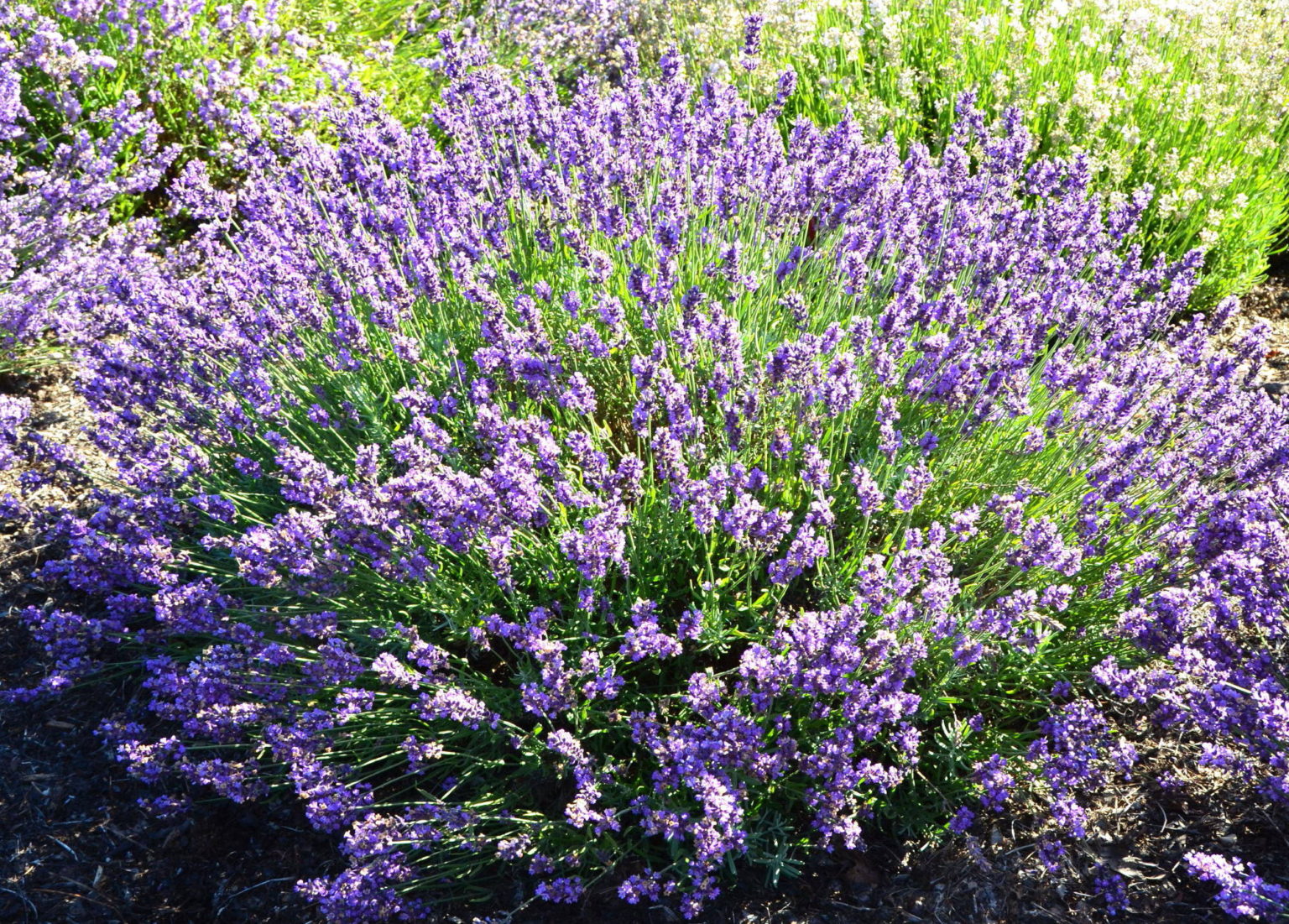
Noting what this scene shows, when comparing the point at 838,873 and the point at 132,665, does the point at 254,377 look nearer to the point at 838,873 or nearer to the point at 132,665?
the point at 132,665

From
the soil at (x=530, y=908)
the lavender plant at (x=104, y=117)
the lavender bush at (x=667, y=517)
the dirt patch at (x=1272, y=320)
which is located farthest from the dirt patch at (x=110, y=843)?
the dirt patch at (x=1272, y=320)

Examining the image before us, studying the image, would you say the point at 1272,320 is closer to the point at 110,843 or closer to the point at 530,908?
the point at 530,908

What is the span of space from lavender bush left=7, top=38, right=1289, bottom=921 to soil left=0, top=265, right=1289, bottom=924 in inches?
4.5

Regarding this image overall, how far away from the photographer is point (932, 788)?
102 inches

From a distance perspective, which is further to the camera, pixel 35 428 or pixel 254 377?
pixel 35 428

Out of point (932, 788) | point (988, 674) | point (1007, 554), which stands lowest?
point (932, 788)

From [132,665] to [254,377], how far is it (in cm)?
114

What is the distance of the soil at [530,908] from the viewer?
8.49 feet

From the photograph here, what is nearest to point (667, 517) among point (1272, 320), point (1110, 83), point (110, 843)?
point (110, 843)

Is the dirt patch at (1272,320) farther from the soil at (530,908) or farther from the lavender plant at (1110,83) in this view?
the soil at (530,908)

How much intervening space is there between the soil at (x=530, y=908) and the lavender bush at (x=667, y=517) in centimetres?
11

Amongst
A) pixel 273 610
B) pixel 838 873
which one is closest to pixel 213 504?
pixel 273 610

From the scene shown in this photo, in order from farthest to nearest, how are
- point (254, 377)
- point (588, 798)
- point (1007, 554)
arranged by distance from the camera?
point (254, 377), point (1007, 554), point (588, 798)

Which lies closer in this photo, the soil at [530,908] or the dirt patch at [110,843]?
the soil at [530,908]
